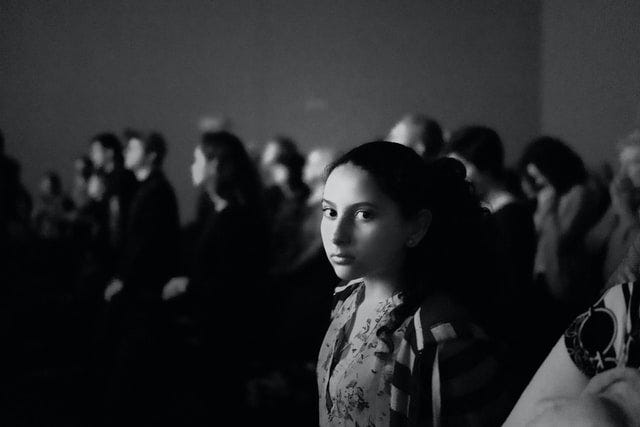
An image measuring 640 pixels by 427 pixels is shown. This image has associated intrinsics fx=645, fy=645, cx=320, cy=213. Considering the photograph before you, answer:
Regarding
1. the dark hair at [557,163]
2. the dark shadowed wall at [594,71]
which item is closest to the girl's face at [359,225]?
the dark shadowed wall at [594,71]

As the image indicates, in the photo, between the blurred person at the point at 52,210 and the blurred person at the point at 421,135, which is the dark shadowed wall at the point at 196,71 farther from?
the blurred person at the point at 421,135

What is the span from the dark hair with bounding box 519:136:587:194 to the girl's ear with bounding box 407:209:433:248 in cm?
145

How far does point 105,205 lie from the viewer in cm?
369

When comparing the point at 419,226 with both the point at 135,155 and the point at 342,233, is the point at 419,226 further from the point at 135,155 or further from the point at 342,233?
the point at 135,155

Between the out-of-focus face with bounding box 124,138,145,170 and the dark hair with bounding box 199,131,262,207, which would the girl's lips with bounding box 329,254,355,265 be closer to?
the dark hair with bounding box 199,131,262,207

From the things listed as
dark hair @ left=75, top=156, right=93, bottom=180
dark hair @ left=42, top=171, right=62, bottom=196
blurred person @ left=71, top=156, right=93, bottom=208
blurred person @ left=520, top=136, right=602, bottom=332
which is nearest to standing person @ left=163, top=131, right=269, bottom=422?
blurred person @ left=520, top=136, right=602, bottom=332

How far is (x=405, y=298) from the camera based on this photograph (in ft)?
3.47

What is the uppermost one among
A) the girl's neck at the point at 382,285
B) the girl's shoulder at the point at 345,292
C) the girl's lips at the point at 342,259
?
the girl's lips at the point at 342,259

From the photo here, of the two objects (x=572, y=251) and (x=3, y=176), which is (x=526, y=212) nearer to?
(x=572, y=251)

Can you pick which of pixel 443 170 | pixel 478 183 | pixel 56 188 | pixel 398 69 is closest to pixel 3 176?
pixel 56 188

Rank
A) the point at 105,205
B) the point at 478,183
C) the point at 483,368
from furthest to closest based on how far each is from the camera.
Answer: the point at 105,205
the point at 478,183
the point at 483,368

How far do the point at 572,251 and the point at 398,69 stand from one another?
427 centimetres

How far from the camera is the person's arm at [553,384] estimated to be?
67 cm

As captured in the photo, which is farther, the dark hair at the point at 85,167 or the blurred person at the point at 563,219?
the dark hair at the point at 85,167
